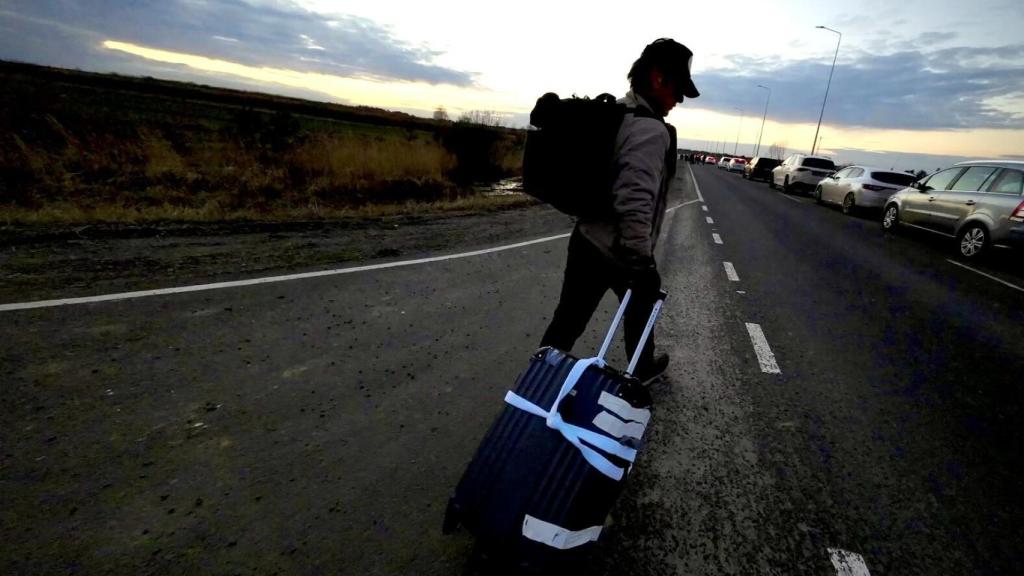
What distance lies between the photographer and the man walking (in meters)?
2.08

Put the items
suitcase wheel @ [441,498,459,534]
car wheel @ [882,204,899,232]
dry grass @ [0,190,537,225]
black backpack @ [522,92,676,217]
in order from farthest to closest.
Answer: car wheel @ [882,204,899,232]
dry grass @ [0,190,537,225]
black backpack @ [522,92,676,217]
suitcase wheel @ [441,498,459,534]

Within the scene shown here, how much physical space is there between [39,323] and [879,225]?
18.3m

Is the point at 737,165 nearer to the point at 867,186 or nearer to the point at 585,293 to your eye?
the point at 867,186

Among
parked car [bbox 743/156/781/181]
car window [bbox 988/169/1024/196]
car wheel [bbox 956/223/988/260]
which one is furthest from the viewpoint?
parked car [bbox 743/156/781/181]

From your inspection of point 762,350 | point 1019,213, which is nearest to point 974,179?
point 1019,213

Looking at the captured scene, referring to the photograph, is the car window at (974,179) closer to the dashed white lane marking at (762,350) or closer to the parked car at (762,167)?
the dashed white lane marking at (762,350)

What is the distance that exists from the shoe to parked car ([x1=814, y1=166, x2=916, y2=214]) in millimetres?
16392

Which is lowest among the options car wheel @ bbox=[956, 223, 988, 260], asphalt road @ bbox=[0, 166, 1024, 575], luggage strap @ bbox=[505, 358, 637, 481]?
asphalt road @ bbox=[0, 166, 1024, 575]

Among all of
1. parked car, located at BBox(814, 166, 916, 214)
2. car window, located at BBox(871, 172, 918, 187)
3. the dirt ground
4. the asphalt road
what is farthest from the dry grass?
car window, located at BBox(871, 172, 918, 187)

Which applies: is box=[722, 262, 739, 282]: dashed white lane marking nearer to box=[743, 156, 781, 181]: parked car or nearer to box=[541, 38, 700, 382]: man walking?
box=[541, 38, 700, 382]: man walking

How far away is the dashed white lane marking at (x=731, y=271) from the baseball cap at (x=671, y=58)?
491 cm

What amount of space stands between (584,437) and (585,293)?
108 cm

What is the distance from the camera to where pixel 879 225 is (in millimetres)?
14547

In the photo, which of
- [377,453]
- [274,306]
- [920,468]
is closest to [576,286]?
[377,453]
